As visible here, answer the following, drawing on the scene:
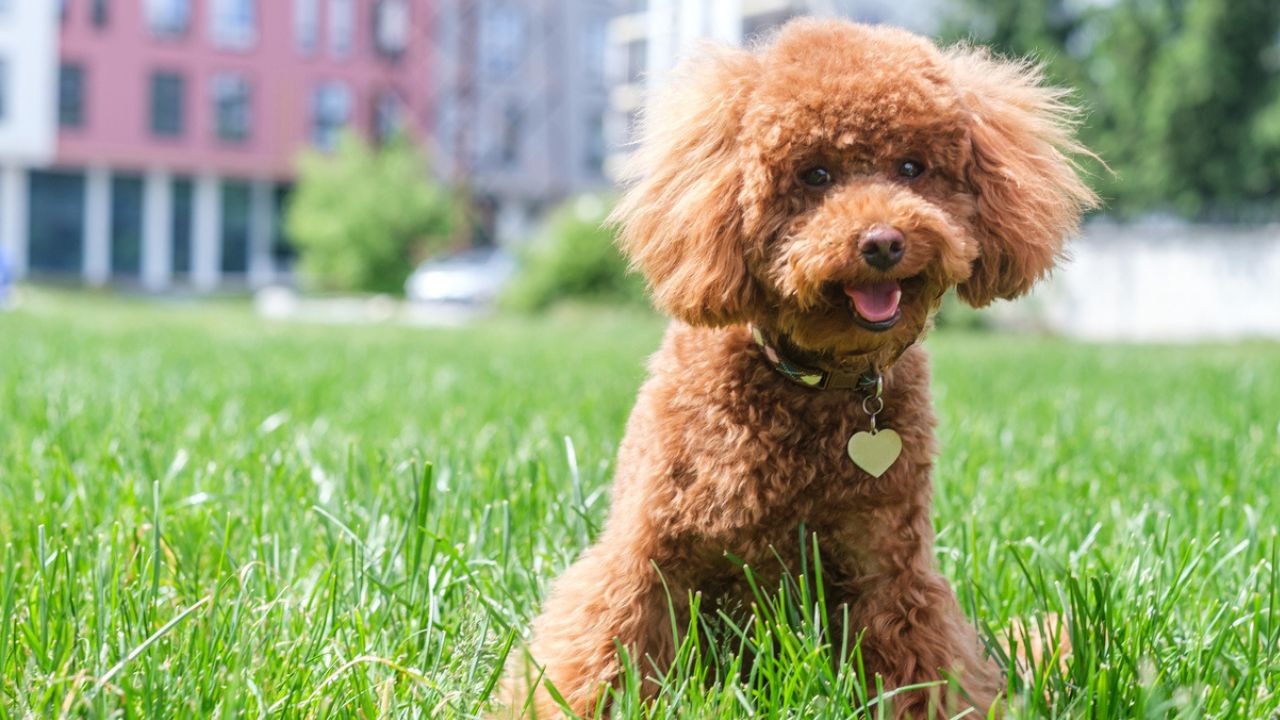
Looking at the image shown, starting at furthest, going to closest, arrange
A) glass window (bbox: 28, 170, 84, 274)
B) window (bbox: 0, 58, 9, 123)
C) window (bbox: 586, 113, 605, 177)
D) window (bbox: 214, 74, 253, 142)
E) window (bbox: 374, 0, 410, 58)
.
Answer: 1. window (bbox: 586, 113, 605, 177)
2. window (bbox: 374, 0, 410, 58)
3. window (bbox: 214, 74, 253, 142)
4. glass window (bbox: 28, 170, 84, 274)
5. window (bbox: 0, 58, 9, 123)

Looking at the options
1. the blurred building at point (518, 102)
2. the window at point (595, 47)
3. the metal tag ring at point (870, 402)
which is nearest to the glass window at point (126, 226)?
the blurred building at point (518, 102)

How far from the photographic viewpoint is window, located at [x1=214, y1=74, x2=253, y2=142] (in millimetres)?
34906

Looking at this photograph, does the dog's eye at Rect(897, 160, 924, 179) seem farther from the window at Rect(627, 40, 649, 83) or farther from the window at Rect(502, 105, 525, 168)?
the window at Rect(502, 105, 525, 168)

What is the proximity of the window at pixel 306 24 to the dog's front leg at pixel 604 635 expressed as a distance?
36.3m

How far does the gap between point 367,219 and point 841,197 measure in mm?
26631

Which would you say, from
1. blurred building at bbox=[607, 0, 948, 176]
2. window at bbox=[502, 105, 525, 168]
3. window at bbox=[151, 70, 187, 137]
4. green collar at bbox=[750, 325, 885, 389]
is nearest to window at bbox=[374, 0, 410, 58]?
window at bbox=[502, 105, 525, 168]

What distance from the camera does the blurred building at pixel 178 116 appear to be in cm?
3253

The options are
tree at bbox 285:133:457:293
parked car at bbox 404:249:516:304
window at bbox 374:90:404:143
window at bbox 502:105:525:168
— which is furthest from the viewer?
window at bbox 502:105:525:168

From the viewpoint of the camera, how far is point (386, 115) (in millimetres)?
37562

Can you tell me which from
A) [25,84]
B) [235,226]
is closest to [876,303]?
[25,84]

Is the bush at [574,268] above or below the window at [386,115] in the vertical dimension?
below

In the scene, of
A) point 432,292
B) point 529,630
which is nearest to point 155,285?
point 432,292

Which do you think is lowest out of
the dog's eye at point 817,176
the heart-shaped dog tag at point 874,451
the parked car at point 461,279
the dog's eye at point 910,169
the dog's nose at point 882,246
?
the parked car at point 461,279

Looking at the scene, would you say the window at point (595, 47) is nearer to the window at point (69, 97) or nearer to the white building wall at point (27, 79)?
the window at point (69, 97)
